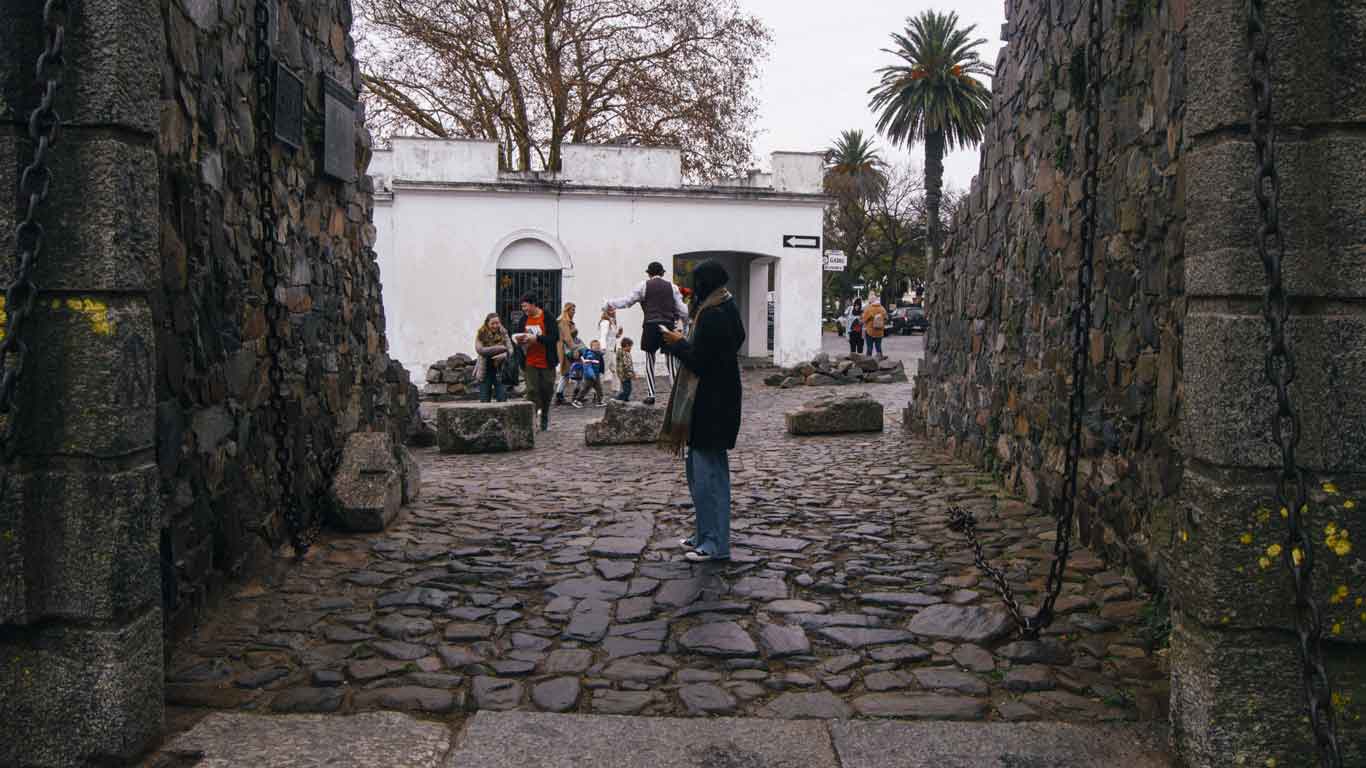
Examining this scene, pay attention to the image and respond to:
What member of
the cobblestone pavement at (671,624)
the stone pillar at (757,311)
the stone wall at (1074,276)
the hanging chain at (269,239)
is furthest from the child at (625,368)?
the hanging chain at (269,239)

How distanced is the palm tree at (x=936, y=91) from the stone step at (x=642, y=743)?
3270 centimetres

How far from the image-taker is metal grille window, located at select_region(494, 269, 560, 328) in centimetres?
2320

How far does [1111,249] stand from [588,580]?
3.32m

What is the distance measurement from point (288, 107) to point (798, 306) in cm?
1926

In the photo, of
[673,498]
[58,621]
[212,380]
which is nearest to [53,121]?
[58,621]

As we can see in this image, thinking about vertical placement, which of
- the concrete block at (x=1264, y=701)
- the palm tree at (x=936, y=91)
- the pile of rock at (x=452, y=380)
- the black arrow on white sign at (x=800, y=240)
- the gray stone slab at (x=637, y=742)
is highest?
the palm tree at (x=936, y=91)

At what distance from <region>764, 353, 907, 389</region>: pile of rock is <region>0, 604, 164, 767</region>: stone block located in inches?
714

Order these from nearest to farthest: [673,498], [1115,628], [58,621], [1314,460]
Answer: [1314,460] → [58,621] → [1115,628] → [673,498]

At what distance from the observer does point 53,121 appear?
3.17m

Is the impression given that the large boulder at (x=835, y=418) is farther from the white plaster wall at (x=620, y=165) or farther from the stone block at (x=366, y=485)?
the white plaster wall at (x=620, y=165)

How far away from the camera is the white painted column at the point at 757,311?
2697cm

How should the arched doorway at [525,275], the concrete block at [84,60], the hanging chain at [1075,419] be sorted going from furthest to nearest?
1. the arched doorway at [525,275]
2. the hanging chain at [1075,419]
3. the concrete block at [84,60]

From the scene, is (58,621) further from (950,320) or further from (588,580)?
(950,320)

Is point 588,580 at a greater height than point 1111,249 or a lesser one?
lesser
